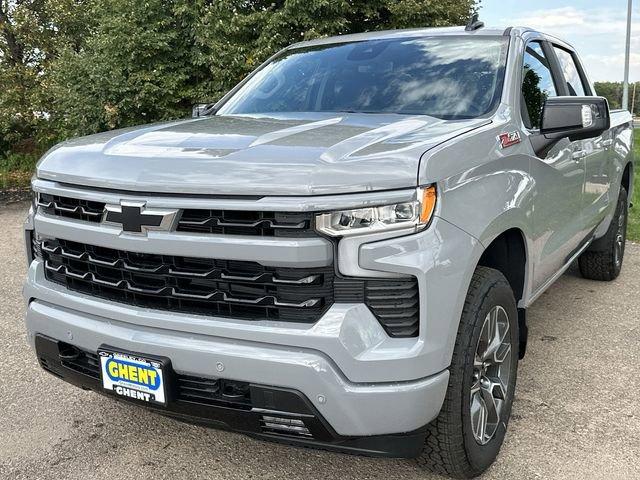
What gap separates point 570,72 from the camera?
4438mm

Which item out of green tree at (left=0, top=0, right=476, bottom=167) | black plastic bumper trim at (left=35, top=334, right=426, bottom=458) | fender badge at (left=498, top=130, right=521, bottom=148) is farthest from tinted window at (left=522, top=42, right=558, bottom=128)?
green tree at (left=0, top=0, right=476, bottom=167)

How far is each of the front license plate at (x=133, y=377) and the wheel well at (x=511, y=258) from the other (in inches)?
54.9

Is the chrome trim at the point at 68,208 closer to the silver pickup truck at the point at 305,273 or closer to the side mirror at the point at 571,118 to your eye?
the silver pickup truck at the point at 305,273

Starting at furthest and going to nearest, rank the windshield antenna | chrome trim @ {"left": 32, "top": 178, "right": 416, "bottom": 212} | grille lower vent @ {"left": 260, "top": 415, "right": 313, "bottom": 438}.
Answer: the windshield antenna → grille lower vent @ {"left": 260, "top": 415, "right": 313, "bottom": 438} → chrome trim @ {"left": 32, "top": 178, "right": 416, "bottom": 212}

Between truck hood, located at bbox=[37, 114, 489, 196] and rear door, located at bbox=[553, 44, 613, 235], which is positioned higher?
truck hood, located at bbox=[37, 114, 489, 196]

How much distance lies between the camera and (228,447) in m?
2.94

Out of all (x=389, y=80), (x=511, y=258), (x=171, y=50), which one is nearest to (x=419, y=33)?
(x=389, y=80)

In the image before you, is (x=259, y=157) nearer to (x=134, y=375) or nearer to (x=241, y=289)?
(x=241, y=289)

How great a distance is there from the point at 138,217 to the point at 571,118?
198cm

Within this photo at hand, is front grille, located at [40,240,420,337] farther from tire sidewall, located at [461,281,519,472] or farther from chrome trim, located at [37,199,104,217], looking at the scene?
tire sidewall, located at [461,281,519,472]

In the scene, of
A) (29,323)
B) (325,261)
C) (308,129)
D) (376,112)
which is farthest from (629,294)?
(29,323)

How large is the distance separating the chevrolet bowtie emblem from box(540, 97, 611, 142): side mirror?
1789mm

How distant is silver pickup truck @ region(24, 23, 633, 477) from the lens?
2068 millimetres

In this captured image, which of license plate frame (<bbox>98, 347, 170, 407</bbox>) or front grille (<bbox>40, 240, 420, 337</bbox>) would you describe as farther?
license plate frame (<bbox>98, 347, 170, 407</bbox>)
